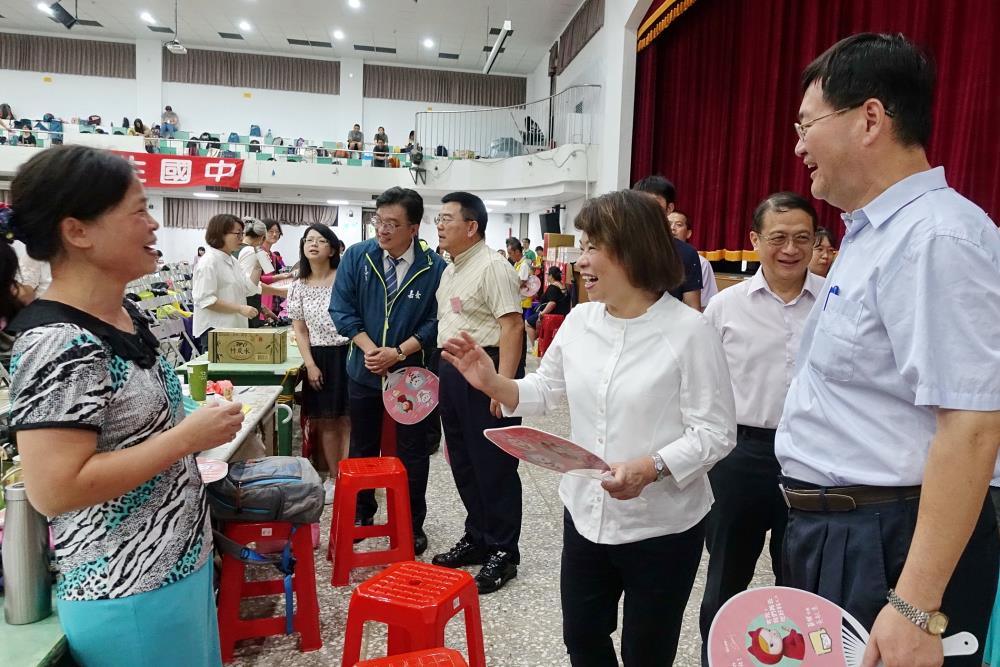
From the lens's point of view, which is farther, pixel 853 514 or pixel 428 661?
pixel 428 661

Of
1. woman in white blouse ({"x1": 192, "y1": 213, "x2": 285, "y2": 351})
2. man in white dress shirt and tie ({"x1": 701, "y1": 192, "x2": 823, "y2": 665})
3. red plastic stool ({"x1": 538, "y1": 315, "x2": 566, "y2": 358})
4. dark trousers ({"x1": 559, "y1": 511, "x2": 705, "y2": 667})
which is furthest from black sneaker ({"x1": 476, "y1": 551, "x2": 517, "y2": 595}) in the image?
red plastic stool ({"x1": 538, "y1": 315, "x2": 566, "y2": 358})

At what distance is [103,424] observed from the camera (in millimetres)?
1074

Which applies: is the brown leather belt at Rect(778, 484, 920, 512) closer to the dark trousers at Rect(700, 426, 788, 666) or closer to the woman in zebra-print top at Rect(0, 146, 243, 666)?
the dark trousers at Rect(700, 426, 788, 666)

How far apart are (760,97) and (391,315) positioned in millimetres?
4531

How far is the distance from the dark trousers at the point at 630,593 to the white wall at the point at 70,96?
1932 centimetres

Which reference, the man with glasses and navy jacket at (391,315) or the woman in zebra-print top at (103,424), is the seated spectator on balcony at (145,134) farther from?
the woman in zebra-print top at (103,424)

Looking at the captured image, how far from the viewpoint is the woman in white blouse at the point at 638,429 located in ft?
4.46

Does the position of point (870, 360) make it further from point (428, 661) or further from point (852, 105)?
point (428, 661)

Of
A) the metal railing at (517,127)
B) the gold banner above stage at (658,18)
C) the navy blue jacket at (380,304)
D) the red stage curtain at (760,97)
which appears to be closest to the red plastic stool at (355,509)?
the navy blue jacket at (380,304)

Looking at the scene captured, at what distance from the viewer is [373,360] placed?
2.88 m

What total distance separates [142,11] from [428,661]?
1731cm

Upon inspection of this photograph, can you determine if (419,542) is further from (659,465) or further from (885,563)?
(885,563)

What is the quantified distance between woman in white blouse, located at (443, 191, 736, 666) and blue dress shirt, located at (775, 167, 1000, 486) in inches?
9.8

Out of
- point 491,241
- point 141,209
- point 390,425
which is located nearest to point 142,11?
point 491,241
